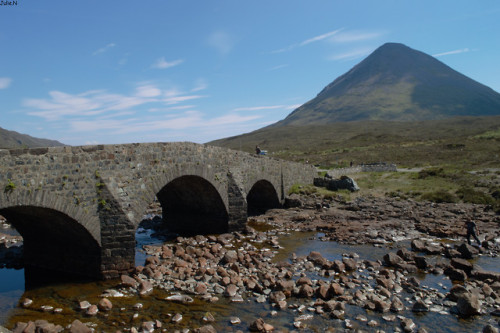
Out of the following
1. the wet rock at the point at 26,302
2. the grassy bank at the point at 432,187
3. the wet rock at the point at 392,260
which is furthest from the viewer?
the grassy bank at the point at 432,187

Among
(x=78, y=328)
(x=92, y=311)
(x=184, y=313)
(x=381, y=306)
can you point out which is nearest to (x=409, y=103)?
(x=381, y=306)

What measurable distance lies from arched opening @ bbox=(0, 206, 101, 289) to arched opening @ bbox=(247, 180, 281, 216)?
13596mm

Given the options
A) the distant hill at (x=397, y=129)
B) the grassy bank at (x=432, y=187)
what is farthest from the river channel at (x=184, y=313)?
the distant hill at (x=397, y=129)

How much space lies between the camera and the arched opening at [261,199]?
25.2 meters

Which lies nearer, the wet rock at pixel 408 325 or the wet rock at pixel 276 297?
the wet rock at pixel 408 325

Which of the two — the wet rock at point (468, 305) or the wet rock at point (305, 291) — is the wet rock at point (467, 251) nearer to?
the wet rock at point (468, 305)

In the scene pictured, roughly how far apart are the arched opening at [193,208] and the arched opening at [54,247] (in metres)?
6.15

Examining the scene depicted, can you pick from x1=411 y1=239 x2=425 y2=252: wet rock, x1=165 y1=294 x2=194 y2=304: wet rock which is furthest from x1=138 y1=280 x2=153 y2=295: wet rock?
x1=411 y1=239 x2=425 y2=252: wet rock

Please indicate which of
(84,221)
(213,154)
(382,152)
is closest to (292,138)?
(382,152)

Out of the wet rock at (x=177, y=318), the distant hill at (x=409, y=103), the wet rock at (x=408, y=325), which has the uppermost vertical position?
the distant hill at (x=409, y=103)

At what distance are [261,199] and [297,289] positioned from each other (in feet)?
50.7

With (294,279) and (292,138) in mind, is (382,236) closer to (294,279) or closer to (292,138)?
(294,279)

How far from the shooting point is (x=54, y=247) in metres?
13.1

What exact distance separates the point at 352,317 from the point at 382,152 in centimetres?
5611
